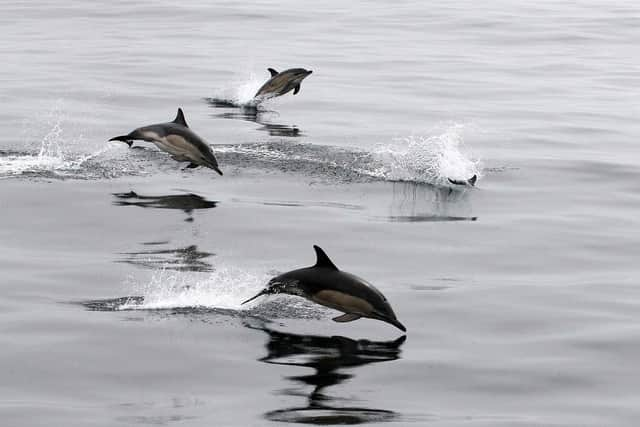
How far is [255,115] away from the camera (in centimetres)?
2242

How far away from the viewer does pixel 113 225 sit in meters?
14.1

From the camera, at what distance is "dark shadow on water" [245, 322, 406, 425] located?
8734 mm

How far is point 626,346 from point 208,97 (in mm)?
14777

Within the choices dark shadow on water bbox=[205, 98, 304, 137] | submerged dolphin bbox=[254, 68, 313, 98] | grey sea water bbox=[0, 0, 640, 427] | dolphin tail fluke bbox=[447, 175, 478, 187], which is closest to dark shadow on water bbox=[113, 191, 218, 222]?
grey sea water bbox=[0, 0, 640, 427]

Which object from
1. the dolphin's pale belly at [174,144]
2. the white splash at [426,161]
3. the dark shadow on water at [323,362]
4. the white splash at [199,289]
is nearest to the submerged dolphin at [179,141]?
the dolphin's pale belly at [174,144]

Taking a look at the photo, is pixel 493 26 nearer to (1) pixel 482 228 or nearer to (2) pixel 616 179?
(2) pixel 616 179

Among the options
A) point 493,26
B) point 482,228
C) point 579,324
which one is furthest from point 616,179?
point 493,26

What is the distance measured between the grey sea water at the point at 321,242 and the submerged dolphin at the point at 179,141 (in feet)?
1.49

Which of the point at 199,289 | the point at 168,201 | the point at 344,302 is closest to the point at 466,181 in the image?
the point at 168,201

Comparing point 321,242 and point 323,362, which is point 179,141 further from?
point 323,362

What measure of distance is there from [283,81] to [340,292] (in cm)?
1221

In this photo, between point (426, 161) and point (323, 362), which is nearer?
point (323, 362)

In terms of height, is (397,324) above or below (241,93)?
below

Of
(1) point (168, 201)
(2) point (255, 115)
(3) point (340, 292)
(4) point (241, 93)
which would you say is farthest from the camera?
(4) point (241, 93)
